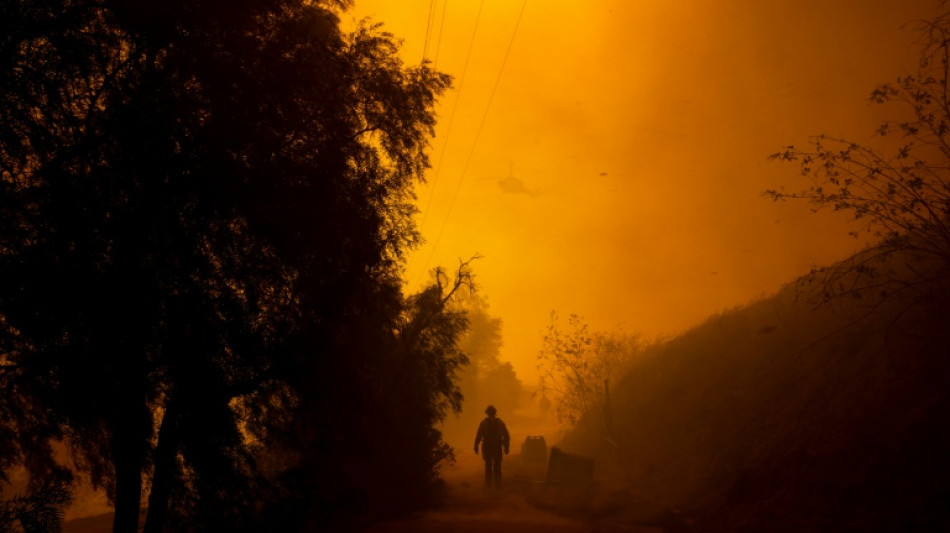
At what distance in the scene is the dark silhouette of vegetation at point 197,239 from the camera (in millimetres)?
6734

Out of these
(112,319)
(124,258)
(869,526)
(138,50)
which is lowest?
(869,526)

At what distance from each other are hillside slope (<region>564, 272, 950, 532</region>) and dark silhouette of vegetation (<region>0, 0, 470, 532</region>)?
8.78 metres

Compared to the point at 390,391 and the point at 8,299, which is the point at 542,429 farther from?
the point at 8,299

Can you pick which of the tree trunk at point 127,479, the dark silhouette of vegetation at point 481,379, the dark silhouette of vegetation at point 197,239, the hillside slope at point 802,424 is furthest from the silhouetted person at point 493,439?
the dark silhouette of vegetation at point 481,379

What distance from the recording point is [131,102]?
7.27 meters

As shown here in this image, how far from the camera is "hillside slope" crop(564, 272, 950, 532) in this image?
32.5 ft

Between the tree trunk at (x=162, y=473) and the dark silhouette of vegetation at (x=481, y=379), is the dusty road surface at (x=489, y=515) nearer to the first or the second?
the tree trunk at (x=162, y=473)

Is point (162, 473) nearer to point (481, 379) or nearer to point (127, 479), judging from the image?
point (127, 479)

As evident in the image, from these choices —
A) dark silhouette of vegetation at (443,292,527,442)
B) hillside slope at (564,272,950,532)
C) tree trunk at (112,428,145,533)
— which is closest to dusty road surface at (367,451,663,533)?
hillside slope at (564,272,950,532)

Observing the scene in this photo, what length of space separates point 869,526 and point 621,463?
13839mm

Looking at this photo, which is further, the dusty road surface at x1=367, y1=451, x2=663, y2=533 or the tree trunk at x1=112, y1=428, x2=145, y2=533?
the dusty road surface at x1=367, y1=451, x2=663, y2=533

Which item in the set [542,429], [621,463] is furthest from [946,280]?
[542,429]

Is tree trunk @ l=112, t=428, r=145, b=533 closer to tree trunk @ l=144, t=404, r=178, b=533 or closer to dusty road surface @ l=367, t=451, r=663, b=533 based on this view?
tree trunk @ l=144, t=404, r=178, b=533

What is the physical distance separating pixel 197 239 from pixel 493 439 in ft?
47.5
